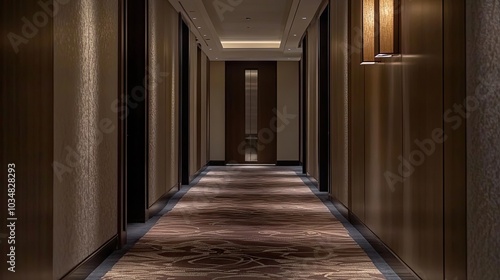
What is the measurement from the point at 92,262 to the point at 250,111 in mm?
16909

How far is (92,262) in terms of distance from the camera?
573cm

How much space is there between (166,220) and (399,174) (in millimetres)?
4163

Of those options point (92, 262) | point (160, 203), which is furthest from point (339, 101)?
point (92, 262)

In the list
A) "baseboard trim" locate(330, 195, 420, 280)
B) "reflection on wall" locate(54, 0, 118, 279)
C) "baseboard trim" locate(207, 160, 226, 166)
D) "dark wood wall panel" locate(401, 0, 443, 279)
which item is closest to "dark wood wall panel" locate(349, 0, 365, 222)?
"baseboard trim" locate(330, 195, 420, 280)

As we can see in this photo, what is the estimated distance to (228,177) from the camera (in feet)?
56.2

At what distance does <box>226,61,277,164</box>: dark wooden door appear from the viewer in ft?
73.5

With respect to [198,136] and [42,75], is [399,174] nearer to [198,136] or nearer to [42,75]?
[42,75]

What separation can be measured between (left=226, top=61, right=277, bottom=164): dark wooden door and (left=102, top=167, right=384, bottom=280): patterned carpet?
10.2 meters

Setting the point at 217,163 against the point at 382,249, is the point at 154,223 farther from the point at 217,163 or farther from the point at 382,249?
the point at 217,163

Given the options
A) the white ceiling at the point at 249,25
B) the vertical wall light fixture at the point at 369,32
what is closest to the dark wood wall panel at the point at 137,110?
the white ceiling at the point at 249,25

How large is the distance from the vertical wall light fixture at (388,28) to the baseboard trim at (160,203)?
4488 mm

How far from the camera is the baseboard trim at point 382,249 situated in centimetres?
531

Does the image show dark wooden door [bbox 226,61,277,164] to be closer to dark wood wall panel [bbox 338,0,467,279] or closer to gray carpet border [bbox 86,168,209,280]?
gray carpet border [bbox 86,168,209,280]

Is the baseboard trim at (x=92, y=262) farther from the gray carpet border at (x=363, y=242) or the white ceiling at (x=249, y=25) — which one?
the white ceiling at (x=249, y=25)
